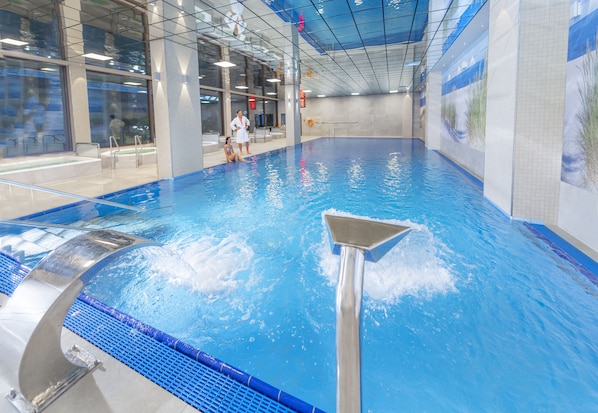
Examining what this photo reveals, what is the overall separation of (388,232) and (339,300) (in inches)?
7.4

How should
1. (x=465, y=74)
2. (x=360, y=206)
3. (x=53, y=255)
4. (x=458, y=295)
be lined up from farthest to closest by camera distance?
1. (x=465, y=74)
2. (x=360, y=206)
3. (x=458, y=295)
4. (x=53, y=255)

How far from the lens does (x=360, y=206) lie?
5277 mm

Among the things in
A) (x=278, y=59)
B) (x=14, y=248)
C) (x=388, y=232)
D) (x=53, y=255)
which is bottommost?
(x=14, y=248)

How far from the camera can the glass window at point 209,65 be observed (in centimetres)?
1530

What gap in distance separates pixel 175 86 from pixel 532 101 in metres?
6.44

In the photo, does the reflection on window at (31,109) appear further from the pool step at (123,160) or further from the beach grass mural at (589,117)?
the beach grass mural at (589,117)

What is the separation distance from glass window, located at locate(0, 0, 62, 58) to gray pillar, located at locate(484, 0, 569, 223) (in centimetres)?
984

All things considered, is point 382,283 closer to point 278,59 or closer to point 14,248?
point 14,248

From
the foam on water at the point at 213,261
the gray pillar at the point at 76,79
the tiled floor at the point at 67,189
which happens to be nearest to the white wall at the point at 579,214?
the foam on water at the point at 213,261

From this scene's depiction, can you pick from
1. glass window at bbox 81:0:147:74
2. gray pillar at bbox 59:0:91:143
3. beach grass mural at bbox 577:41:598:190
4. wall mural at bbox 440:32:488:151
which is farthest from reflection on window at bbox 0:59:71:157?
beach grass mural at bbox 577:41:598:190

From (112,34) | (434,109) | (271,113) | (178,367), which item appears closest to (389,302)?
(178,367)

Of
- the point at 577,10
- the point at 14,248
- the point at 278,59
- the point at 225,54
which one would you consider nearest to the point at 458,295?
the point at 577,10

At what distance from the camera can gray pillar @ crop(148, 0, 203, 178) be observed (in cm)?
715

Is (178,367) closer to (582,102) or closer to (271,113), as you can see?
(582,102)
